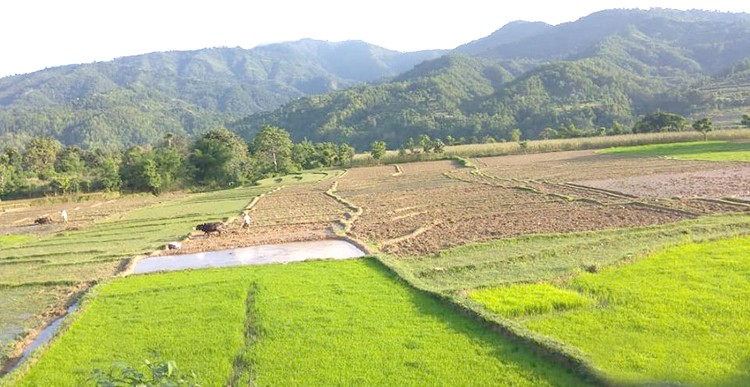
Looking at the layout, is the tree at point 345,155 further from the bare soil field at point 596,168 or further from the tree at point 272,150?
the bare soil field at point 596,168

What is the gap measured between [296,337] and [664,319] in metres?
7.61

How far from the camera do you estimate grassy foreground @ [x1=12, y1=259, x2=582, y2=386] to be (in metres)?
9.49

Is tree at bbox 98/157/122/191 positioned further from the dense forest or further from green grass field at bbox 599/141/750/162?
the dense forest

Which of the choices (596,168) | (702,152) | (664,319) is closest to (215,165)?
(596,168)

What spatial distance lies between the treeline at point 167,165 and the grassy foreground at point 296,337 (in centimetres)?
4888

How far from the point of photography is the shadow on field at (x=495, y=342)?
8.98m

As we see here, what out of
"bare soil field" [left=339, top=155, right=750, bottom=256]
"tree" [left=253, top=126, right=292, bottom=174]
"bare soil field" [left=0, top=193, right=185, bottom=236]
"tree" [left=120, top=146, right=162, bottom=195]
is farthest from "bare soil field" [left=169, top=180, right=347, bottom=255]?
"tree" [left=253, top=126, right=292, bottom=174]

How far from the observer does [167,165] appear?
62.6 m

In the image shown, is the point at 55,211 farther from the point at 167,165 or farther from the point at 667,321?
the point at 667,321

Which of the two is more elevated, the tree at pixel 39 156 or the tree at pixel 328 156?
the tree at pixel 39 156

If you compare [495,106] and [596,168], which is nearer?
[596,168]

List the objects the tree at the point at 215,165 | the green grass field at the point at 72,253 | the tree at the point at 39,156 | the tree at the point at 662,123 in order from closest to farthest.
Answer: the green grass field at the point at 72,253, the tree at the point at 215,165, the tree at the point at 39,156, the tree at the point at 662,123

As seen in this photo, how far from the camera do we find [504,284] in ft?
45.8

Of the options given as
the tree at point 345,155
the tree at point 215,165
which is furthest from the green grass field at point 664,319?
the tree at point 345,155
